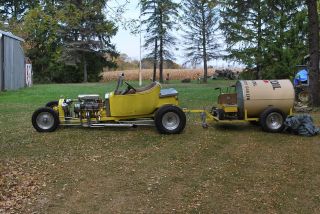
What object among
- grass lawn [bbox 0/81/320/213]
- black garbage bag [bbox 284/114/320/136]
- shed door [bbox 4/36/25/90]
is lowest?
grass lawn [bbox 0/81/320/213]

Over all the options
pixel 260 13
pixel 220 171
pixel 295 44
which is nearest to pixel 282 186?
pixel 220 171

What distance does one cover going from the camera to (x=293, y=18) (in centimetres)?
3262

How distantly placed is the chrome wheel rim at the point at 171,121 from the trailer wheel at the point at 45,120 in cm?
245

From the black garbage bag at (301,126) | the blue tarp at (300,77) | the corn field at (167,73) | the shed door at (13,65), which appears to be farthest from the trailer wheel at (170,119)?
the corn field at (167,73)

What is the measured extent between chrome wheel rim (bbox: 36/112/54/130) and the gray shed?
1699 centimetres

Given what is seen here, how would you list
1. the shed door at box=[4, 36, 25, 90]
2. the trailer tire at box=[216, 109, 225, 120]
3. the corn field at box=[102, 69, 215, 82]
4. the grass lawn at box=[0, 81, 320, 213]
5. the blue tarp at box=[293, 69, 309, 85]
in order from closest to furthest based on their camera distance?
1. the grass lawn at box=[0, 81, 320, 213]
2. the trailer tire at box=[216, 109, 225, 120]
3. the blue tarp at box=[293, 69, 309, 85]
4. the shed door at box=[4, 36, 25, 90]
5. the corn field at box=[102, 69, 215, 82]

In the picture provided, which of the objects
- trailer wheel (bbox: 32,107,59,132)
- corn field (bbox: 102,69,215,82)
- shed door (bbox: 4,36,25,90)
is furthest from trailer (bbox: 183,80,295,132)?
corn field (bbox: 102,69,215,82)

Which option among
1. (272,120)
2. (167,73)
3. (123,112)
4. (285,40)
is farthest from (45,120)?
(167,73)

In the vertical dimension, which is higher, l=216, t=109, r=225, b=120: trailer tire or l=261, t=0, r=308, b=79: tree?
l=261, t=0, r=308, b=79: tree

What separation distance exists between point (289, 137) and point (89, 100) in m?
4.52

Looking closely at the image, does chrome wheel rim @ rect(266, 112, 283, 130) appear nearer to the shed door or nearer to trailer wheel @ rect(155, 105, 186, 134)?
trailer wheel @ rect(155, 105, 186, 134)

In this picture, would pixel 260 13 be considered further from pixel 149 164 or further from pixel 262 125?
pixel 149 164

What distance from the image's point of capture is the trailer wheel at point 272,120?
10938 mm

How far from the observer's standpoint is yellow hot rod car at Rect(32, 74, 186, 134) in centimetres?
1075
